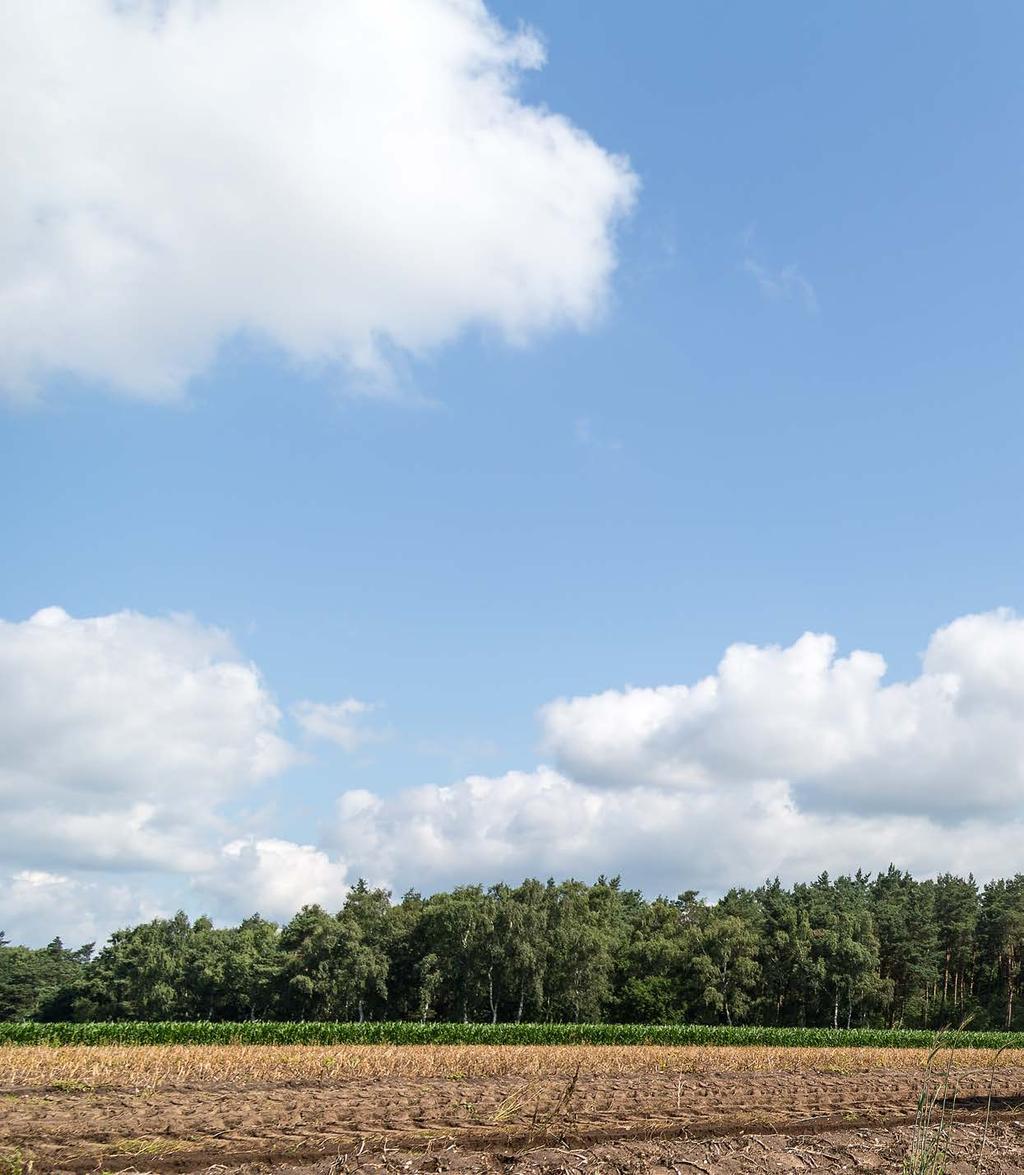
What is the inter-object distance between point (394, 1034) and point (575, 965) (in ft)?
98.0

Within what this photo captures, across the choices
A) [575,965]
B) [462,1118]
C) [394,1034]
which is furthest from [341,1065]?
[575,965]

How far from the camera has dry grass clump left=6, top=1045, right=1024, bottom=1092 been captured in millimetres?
28347

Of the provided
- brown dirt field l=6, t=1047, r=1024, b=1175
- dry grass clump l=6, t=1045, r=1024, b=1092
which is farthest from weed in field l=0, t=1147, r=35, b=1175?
dry grass clump l=6, t=1045, r=1024, b=1092

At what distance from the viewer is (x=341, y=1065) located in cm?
3331

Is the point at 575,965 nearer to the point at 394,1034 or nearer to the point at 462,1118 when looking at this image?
the point at 394,1034

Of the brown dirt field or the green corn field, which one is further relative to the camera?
the green corn field

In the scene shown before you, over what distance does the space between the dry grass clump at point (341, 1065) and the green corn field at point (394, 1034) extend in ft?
36.5

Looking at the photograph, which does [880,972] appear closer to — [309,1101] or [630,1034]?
[630,1034]

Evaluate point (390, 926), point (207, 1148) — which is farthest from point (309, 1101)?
point (390, 926)

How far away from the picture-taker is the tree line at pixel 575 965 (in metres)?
82.0

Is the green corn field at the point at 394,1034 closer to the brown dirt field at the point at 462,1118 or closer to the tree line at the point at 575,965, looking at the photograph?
the tree line at the point at 575,965

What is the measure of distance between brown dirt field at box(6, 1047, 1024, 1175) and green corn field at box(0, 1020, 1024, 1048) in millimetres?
18300

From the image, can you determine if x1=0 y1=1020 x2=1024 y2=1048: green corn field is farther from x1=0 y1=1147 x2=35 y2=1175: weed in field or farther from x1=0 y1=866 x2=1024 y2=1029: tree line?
x1=0 y1=1147 x2=35 y2=1175: weed in field

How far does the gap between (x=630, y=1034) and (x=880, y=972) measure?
50149 mm
